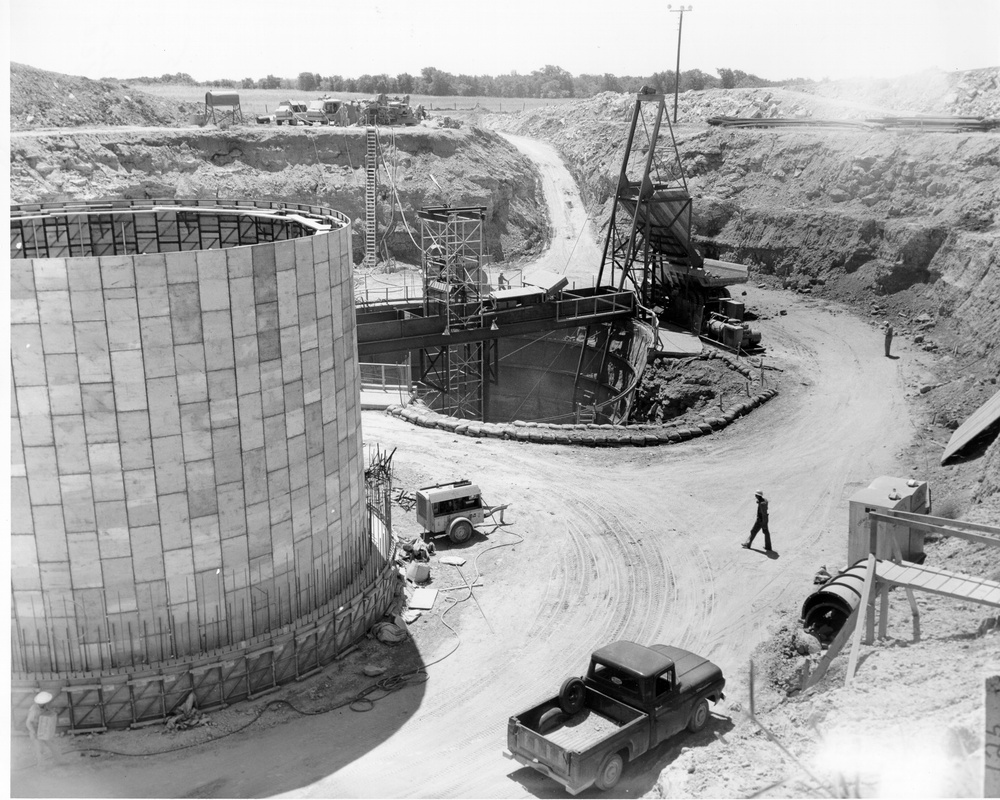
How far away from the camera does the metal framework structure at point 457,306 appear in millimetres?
44594

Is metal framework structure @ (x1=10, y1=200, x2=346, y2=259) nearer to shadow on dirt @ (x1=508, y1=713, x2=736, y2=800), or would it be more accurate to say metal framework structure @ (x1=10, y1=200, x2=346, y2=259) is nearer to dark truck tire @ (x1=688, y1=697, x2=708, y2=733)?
shadow on dirt @ (x1=508, y1=713, x2=736, y2=800)

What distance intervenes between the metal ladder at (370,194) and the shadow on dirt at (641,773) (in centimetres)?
5280

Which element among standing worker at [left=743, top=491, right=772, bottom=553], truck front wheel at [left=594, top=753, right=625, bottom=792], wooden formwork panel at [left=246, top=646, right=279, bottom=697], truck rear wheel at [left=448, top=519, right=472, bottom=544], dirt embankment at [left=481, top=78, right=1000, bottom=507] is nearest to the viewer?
truck front wheel at [left=594, top=753, right=625, bottom=792]

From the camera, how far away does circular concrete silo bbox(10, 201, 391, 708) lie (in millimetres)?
17531

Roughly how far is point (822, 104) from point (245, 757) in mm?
76928

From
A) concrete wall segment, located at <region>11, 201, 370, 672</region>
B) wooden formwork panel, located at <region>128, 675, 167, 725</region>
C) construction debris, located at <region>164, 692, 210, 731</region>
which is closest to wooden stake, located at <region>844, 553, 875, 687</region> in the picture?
concrete wall segment, located at <region>11, 201, 370, 672</region>

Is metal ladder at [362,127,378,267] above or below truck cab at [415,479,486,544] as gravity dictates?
above

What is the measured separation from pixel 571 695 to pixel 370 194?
55.9 metres

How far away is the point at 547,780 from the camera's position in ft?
59.6

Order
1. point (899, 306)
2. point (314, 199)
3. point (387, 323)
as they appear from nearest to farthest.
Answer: point (387, 323)
point (899, 306)
point (314, 199)

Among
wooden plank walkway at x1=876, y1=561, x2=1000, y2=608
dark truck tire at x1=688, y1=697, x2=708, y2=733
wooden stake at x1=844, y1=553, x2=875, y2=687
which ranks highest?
wooden plank walkway at x1=876, y1=561, x2=1000, y2=608

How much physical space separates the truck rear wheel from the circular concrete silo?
6360mm

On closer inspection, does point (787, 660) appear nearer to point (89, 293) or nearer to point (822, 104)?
point (89, 293)

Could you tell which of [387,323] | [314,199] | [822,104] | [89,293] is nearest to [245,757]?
[89,293]
